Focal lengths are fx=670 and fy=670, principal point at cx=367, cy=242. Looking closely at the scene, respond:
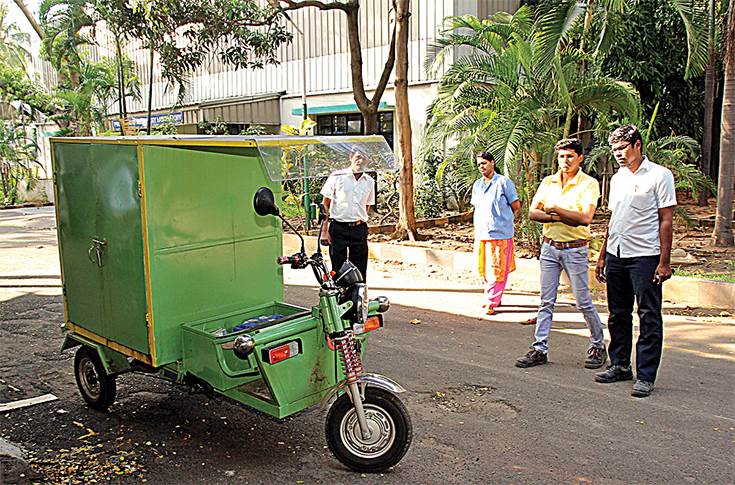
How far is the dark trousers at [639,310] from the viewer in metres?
5.21

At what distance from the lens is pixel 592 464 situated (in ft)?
13.8

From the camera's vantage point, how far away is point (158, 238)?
4402mm

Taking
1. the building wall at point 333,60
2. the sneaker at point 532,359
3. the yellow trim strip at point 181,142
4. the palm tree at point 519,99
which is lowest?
the sneaker at point 532,359

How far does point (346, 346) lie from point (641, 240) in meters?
2.63

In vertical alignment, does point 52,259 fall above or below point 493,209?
below

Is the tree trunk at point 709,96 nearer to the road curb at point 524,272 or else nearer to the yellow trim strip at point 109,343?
the road curb at point 524,272

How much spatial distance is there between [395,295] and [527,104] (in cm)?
341

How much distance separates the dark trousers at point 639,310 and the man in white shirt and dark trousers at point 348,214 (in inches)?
105

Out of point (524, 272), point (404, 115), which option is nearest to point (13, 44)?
point (404, 115)

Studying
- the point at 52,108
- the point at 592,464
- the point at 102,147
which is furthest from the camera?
the point at 52,108

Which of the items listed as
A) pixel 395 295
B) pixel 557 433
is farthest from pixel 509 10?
pixel 557 433

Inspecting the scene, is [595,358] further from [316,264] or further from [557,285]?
[316,264]

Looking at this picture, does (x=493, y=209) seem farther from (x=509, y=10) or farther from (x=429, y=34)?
(x=509, y=10)

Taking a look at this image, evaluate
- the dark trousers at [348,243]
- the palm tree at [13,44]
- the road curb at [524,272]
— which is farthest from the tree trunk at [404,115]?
the palm tree at [13,44]
